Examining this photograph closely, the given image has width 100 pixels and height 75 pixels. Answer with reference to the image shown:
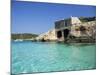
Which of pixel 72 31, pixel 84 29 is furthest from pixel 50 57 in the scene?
pixel 84 29

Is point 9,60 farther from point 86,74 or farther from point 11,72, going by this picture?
point 86,74

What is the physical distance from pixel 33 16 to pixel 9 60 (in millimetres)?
626

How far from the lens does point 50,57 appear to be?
8.44 ft

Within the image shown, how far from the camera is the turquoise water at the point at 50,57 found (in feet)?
8.03

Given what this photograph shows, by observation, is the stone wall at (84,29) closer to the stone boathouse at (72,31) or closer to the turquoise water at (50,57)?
the stone boathouse at (72,31)

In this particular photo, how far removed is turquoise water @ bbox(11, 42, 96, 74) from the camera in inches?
96.3

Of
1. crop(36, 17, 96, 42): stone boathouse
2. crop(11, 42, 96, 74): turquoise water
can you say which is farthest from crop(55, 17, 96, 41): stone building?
crop(11, 42, 96, 74): turquoise water

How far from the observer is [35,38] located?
2520mm

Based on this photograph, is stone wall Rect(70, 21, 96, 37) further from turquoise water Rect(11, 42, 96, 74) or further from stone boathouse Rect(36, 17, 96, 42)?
turquoise water Rect(11, 42, 96, 74)

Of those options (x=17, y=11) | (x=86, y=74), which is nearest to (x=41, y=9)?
(x=17, y=11)

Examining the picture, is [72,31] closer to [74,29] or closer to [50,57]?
[74,29]

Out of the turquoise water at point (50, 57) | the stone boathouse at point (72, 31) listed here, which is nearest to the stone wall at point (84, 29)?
the stone boathouse at point (72, 31)

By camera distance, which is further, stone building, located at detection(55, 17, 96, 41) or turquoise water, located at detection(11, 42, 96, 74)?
stone building, located at detection(55, 17, 96, 41)

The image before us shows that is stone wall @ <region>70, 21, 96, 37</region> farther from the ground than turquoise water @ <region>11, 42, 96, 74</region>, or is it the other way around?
stone wall @ <region>70, 21, 96, 37</region>
